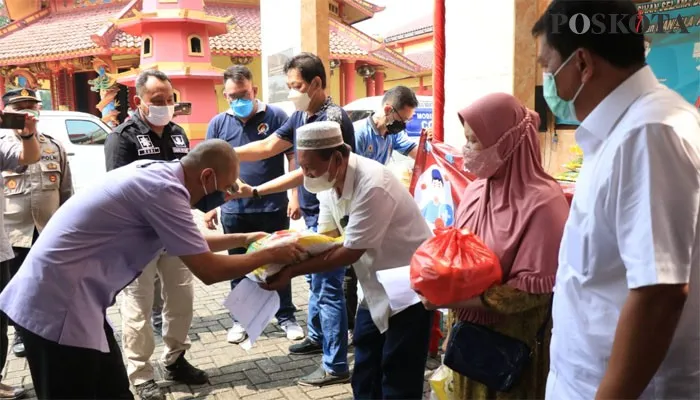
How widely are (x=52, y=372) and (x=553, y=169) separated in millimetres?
3646

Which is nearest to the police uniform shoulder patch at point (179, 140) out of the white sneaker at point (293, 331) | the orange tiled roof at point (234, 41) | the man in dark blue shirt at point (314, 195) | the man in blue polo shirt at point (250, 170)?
the man in dark blue shirt at point (314, 195)

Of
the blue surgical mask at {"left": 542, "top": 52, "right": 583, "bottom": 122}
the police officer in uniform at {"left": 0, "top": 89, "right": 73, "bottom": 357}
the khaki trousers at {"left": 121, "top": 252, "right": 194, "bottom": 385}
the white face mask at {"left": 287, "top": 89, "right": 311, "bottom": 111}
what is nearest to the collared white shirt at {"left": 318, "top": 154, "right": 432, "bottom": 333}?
the blue surgical mask at {"left": 542, "top": 52, "right": 583, "bottom": 122}

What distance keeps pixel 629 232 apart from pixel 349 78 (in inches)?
677

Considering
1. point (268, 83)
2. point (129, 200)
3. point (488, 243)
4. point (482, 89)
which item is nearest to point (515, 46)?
point (482, 89)

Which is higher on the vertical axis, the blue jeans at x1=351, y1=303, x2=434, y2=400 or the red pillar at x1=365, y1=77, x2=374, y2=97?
the red pillar at x1=365, y1=77, x2=374, y2=97

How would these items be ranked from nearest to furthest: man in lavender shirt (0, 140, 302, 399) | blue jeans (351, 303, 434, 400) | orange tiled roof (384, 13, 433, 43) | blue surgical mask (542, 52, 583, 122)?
blue surgical mask (542, 52, 583, 122) → man in lavender shirt (0, 140, 302, 399) → blue jeans (351, 303, 434, 400) → orange tiled roof (384, 13, 433, 43)

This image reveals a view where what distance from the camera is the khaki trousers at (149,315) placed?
3434 millimetres

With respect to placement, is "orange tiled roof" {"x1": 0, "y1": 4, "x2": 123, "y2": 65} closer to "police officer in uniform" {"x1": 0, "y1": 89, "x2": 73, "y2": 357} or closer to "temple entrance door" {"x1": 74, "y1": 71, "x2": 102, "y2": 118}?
"temple entrance door" {"x1": 74, "y1": 71, "x2": 102, "y2": 118}

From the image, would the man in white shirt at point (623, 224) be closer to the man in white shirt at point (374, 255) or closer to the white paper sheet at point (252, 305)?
the man in white shirt at point (374, 255)

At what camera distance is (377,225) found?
2.36 m

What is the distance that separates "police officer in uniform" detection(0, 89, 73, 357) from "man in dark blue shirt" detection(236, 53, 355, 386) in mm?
1464

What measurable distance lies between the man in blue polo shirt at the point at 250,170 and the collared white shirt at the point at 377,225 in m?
1.92

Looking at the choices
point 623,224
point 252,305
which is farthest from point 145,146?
point 623,224

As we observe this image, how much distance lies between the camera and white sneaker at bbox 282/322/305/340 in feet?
14.5
